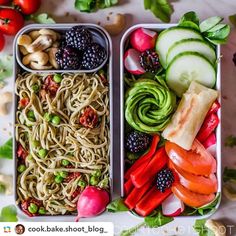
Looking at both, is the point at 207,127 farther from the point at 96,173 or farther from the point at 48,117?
the point at 48,117

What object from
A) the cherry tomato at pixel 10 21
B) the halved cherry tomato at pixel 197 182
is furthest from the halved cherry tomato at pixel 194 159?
the cherry tomato at pixel 10 21

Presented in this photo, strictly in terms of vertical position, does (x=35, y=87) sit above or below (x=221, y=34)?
below

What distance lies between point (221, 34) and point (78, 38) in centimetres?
54

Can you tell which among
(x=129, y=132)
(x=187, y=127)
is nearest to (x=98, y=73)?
(x=129, y=132)

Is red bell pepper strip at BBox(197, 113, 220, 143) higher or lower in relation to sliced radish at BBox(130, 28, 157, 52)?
lower

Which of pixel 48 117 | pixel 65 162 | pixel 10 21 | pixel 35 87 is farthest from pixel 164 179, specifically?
pixel 10 21

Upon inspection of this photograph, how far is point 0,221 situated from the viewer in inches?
83.7

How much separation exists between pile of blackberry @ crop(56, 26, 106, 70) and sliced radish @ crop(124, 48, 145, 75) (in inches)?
3.8

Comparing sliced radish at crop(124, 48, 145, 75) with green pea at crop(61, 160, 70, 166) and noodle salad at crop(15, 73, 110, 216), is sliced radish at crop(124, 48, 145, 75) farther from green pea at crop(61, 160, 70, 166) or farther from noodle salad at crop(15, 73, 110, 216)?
green pea at crop(61, 160, 70, 166)

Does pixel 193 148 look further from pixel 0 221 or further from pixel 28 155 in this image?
pixel 0 221

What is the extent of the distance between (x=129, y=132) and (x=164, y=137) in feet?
0.45

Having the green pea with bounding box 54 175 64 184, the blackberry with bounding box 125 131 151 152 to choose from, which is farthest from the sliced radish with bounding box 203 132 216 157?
the green pea with bounding box 54 175 64 184

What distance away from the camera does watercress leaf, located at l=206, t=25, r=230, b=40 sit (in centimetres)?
197

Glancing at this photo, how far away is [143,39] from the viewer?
203cm
